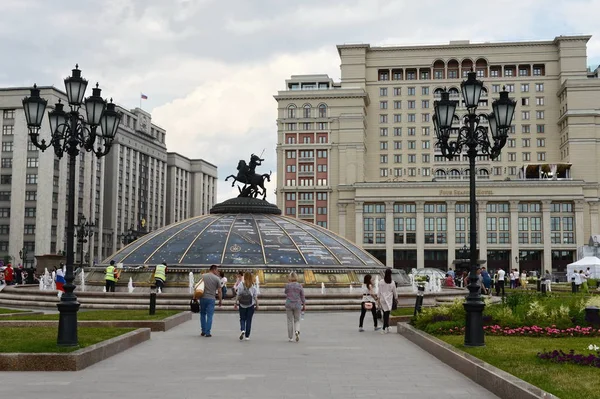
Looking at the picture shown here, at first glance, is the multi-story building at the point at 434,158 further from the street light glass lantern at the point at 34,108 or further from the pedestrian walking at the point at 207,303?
the street light glass lantern at the point at 34,108

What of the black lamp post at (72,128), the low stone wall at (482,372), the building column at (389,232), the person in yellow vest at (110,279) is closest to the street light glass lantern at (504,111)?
the low stone wall at (482,372)

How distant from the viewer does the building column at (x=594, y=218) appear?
85.9 metres

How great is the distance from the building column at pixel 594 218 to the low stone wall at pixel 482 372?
79925 mm

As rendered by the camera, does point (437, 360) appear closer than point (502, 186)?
Yes

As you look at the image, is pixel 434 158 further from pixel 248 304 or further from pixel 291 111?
pixel 248 304

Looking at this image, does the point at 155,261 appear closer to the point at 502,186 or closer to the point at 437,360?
the point at 437,360

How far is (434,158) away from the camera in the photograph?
3925 inches

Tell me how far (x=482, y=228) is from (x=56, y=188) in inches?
2121

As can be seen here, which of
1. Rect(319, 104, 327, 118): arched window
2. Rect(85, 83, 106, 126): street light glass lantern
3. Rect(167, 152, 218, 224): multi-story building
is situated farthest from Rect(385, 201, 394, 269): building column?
Rect(85, 83, 106, 126): street light glass lantern

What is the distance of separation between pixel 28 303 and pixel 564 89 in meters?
85.7

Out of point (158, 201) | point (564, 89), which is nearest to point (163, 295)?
point (564, 89)

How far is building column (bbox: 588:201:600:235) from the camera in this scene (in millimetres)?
85875

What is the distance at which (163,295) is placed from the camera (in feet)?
75.9

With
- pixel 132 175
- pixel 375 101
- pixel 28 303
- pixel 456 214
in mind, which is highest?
pixel 375 101
